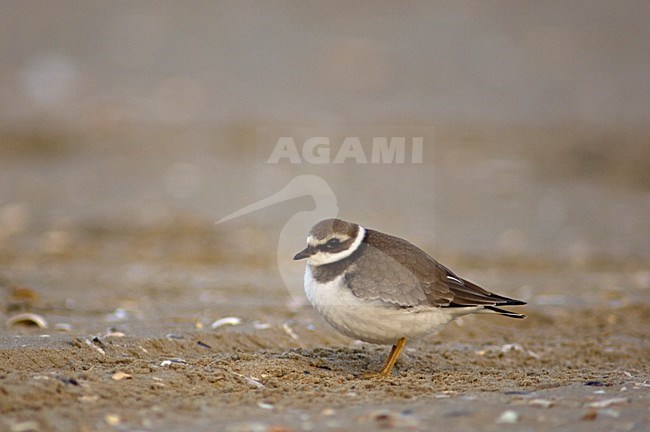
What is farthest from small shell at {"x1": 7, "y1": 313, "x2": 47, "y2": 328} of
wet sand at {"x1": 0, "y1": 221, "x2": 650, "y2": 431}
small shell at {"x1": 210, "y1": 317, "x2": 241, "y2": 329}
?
small shell at {"x1": 210, "y1": 317, "x2": 241, "y2": 329}

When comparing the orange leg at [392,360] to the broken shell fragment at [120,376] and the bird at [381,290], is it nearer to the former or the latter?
the bird at [381,290]

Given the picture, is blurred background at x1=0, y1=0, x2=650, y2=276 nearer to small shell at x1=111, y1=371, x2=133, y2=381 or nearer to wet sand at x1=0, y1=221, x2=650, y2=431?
wet sand at x1=0, y1=221, x2=650, y2=431

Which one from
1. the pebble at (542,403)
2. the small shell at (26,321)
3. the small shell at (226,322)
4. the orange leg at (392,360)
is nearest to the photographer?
the pebble at (542,403)

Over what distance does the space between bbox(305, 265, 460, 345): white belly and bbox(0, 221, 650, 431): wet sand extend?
31 centimetres

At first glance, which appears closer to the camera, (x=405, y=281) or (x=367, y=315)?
(x=367, y=315)

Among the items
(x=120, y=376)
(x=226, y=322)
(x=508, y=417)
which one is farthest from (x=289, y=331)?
(x=508, y=417)

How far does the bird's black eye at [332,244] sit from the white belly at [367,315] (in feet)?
0.95

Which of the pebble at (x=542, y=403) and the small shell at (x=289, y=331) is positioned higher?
the pebble at (x=542, y=403)

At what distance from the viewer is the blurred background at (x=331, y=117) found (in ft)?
46.7

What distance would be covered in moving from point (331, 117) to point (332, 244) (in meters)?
11.3

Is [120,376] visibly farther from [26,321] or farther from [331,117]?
[331,117]

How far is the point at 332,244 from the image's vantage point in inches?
261

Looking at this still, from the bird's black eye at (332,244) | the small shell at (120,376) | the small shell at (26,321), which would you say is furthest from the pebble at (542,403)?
the small shell at (26,321)

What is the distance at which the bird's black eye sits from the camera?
662 centimetres
